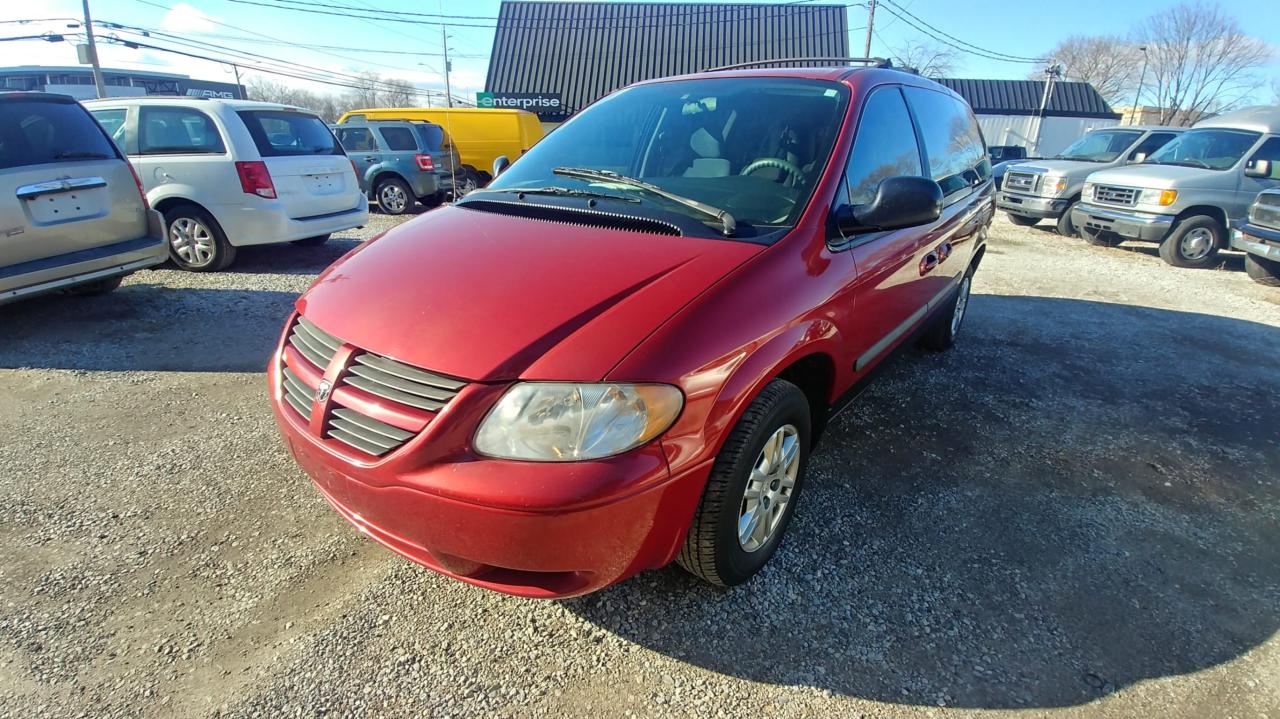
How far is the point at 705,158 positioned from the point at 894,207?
833mm

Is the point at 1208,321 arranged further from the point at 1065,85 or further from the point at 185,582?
the point at 1065,85

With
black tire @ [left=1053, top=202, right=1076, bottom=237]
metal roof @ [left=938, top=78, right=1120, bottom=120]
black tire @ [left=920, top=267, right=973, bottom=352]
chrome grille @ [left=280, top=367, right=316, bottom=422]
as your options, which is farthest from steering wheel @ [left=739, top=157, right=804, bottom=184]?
metal roof @ [left=938, top=78, right=1120, bottom=120]

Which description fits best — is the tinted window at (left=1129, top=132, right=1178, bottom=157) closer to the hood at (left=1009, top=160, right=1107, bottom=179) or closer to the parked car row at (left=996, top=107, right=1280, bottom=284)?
the parked car row at (left=996, top=107, right=1280, bottom=284)

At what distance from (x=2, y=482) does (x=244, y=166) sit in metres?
4.17

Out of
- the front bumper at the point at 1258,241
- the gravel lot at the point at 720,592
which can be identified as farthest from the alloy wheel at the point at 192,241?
the front bumper at the point at 1258,241

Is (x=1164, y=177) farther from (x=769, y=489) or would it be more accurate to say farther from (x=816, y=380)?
(x=769, y=489)

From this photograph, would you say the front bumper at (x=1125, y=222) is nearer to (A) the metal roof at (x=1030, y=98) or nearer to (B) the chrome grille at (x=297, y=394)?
(B) the chrome grille at (x=297, y=394)

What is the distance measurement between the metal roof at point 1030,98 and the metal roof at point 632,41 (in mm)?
10177

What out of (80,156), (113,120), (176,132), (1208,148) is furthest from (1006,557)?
(1208,148)

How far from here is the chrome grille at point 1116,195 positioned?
9469 mm

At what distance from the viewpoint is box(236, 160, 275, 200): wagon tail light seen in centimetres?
618

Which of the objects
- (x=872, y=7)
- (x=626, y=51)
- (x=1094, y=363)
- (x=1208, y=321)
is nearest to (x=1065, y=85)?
(x=872, y=7)

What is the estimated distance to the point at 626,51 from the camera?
95.8 ft

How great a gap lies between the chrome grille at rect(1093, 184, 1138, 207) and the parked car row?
0.04ft
